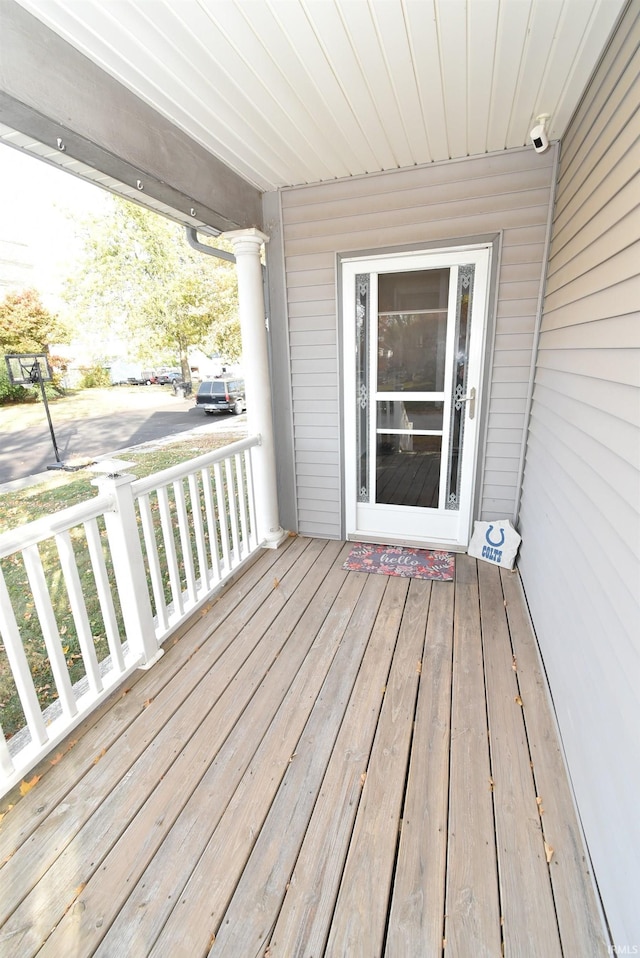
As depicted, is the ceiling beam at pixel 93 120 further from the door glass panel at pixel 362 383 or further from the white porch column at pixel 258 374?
the door glass panel at pixel 362 383

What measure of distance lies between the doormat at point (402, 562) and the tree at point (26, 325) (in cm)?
276

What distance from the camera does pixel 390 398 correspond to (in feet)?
9.98

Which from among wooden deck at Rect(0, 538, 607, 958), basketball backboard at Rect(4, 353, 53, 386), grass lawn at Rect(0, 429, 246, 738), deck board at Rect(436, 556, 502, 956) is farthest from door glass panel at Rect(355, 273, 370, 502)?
basketball backboard at Rect(4, 353, 53, 386)

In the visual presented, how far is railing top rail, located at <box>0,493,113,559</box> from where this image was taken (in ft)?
4.54

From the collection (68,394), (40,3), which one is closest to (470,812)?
(40,3)

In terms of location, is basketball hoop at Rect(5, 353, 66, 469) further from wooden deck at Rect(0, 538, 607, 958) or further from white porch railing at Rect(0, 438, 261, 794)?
wooden deck at Rect(0, 538, 607, 958)

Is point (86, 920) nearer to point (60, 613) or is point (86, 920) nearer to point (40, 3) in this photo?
point (60, 613)

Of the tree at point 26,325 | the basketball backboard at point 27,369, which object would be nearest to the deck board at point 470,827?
the basketball backboard at point 27,369

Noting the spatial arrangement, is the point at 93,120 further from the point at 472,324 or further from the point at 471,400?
the point at 471,400

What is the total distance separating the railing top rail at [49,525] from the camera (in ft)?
4.54

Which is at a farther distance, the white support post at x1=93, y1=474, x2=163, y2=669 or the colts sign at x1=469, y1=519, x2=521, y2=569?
the colts sign at x1=469, y1=519, x2=521, y2=569

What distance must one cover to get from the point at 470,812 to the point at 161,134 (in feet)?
9.82

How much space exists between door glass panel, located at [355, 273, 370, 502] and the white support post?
1771mm

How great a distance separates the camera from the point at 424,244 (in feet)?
8.74
